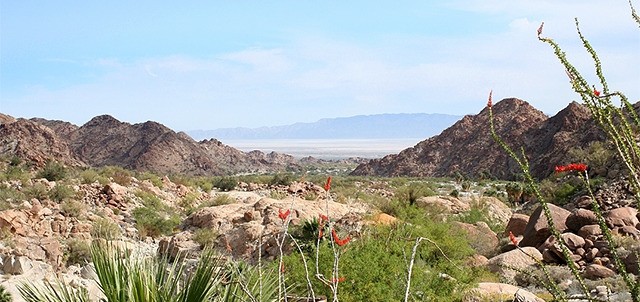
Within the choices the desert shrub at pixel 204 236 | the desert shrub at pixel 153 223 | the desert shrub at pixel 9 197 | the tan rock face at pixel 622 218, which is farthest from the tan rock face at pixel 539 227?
the desert shrub at pixel 9 197

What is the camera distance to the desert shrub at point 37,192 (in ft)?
65.6

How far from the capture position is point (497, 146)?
50812 millimetres

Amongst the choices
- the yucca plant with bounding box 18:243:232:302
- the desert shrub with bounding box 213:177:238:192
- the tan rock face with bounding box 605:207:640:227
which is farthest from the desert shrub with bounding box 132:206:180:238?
the yucca plant with bounding box 18:243:232:302

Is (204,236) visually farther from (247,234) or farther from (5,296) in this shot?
(5,296)

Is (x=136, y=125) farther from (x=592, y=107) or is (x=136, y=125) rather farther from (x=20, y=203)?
(x=592, y=107)

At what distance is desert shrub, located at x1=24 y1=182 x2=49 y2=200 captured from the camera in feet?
65.6

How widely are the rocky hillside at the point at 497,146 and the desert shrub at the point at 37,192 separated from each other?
30.8 metres

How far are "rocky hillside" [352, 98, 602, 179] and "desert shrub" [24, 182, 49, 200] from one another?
30839 millimetres

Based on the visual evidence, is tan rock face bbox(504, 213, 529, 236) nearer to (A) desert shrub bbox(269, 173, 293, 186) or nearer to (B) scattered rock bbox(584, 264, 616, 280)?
(B) scattered rock bbox(584, 264, 616, 280)

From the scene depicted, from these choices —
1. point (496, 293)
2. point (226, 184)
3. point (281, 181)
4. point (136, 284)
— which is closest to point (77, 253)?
point (496, 293)

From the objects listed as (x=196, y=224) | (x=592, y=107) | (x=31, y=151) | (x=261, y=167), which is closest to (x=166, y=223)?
(x=196, y=224)

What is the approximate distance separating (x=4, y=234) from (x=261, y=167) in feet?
194

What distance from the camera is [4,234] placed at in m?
14.0

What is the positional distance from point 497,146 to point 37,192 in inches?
1484
